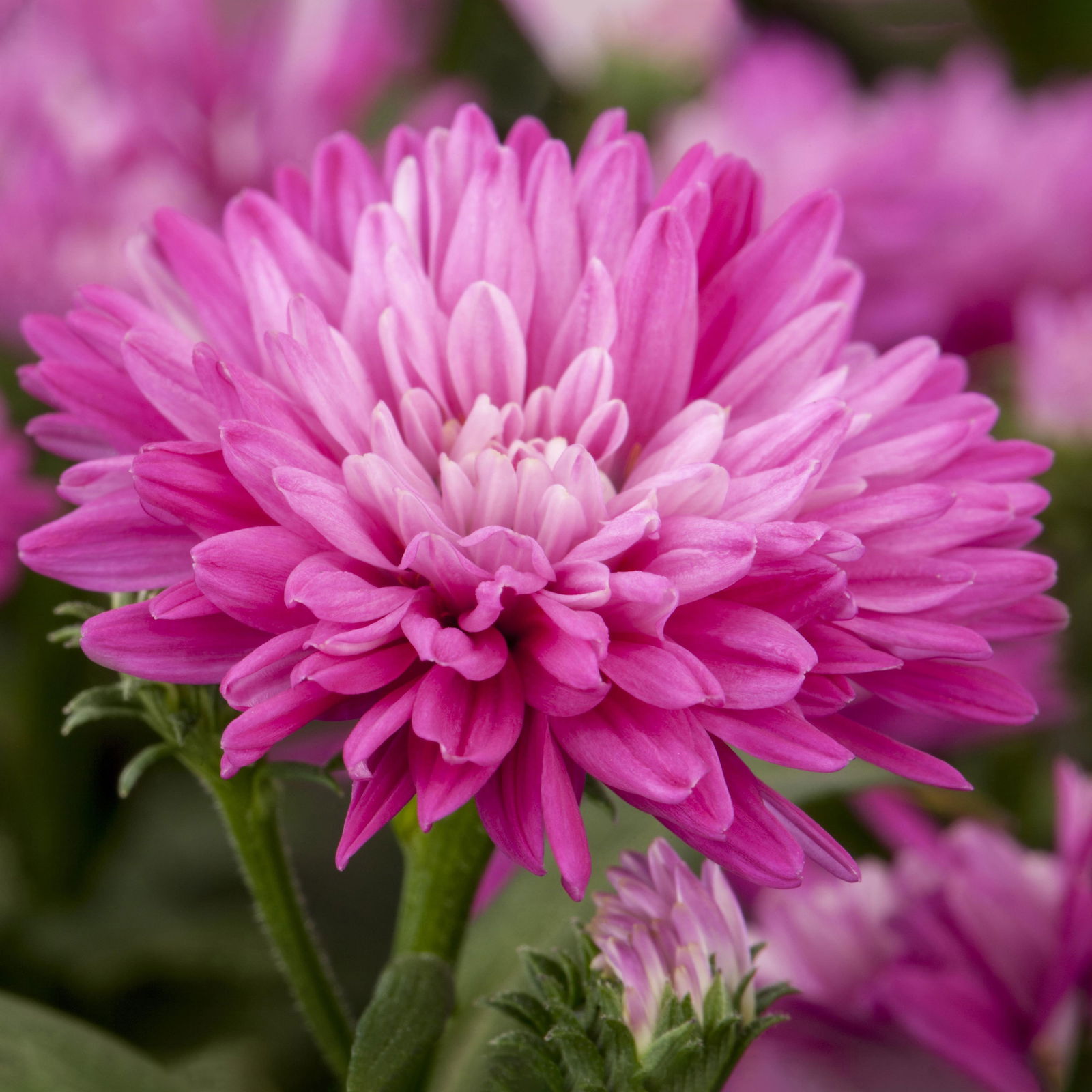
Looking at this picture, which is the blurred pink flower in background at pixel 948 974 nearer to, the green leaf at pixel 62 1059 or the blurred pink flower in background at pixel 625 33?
the green leaf at pixel 62 1059

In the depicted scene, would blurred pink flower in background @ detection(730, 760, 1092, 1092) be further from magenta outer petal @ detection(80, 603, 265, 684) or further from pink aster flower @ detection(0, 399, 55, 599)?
pink aster flower @ detection(0, 399, 55, 599)

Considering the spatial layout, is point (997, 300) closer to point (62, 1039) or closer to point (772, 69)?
point (772, 69)

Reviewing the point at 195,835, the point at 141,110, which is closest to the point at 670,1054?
the point at 195,835

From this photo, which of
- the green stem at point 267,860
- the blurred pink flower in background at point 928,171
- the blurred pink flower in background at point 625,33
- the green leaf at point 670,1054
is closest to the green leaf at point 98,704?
the green stem at point 267,860

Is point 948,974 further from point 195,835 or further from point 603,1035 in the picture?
point 195,835

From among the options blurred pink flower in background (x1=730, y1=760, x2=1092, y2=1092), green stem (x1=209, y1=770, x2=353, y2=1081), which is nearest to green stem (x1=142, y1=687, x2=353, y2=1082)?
green stem (x1=209, y1=770, x2=353, y2=1081)

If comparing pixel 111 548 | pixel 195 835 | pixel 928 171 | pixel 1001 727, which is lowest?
pixel 195 835
